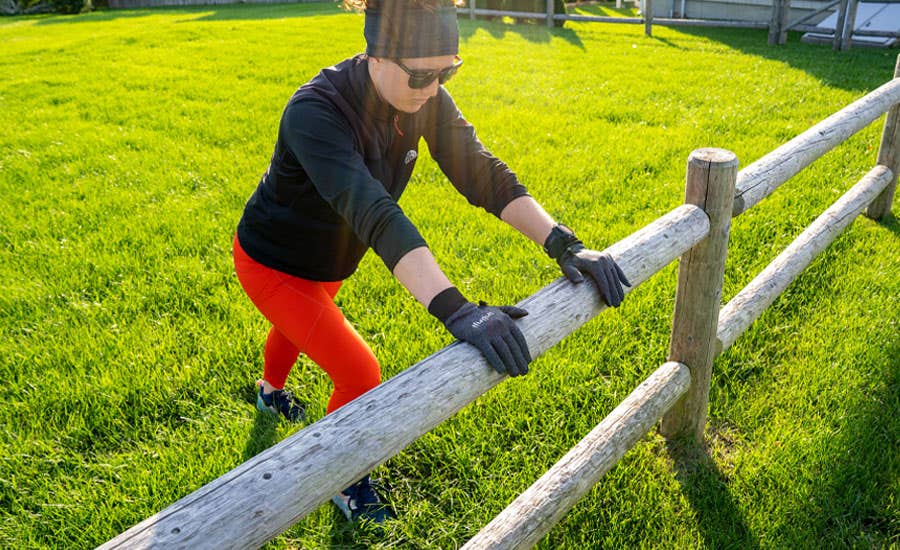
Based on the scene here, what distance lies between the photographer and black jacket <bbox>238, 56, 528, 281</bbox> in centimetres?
197

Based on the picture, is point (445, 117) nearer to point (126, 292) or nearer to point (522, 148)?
point (126, 292)

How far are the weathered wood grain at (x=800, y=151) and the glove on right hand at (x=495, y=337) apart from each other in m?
1.42

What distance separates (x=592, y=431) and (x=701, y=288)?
72cm

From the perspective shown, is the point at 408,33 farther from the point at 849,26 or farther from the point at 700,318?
the point at 849,26

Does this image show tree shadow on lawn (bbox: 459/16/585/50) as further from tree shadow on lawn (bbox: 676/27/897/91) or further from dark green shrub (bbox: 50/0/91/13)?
dark green shrub (bbox: 50/0/91/13)

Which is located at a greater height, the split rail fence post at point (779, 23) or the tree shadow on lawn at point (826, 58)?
the split rail fence post at point (779, 23)

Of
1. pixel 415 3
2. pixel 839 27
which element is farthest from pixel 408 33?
pixel 839 27

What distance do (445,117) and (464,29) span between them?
13.3 m

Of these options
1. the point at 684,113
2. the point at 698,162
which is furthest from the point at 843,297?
the point at 684,113

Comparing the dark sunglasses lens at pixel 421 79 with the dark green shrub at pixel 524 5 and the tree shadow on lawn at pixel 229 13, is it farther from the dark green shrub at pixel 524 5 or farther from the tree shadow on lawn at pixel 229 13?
the tree shadow on lawn at pixel 229 13

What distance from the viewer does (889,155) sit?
4.87 m

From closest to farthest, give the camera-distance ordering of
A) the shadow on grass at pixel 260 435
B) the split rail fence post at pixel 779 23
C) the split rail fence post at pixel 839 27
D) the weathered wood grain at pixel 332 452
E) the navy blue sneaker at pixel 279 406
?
the weathered wood grain at pixel 332 452, the shadow on grass at pixel 260 435, the navy blue sneaker at pixel 279 406, the split rail fence post at pixel 839 27, the split rail fence post at pixel 779 23

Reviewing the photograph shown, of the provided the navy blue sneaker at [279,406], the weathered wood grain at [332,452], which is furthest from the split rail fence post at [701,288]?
the navy blue sneaker at [279,406]

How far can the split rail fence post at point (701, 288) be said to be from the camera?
96.1 inches
